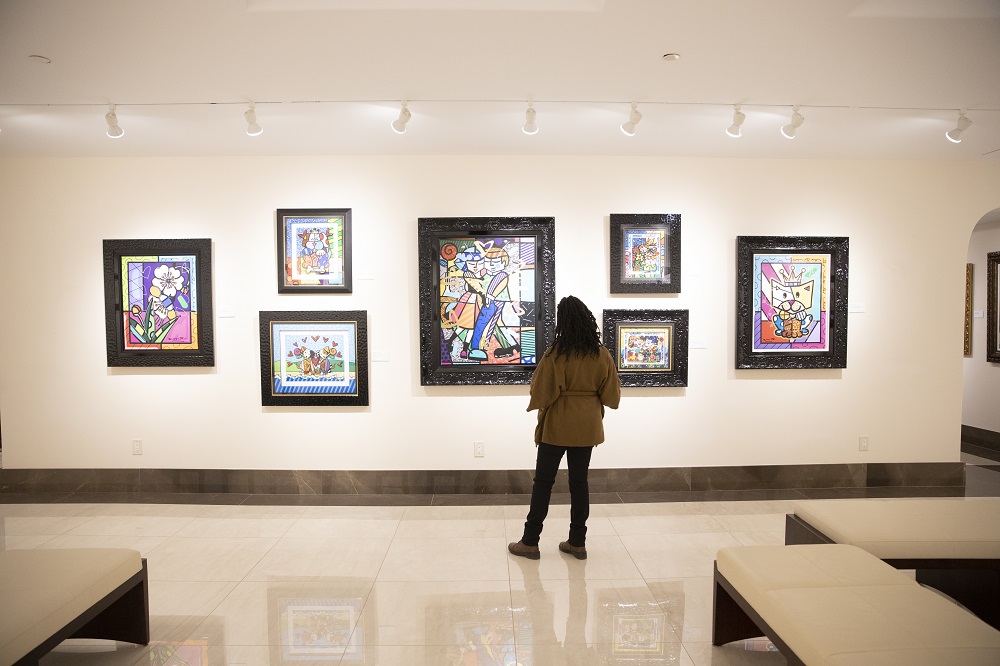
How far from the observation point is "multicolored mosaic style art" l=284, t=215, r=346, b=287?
4.87m

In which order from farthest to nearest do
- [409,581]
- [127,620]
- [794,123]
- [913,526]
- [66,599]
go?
[794,123] < [409,581] < [913,526] < [127,620] < [66,599]

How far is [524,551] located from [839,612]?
1972 mm

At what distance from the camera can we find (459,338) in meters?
4.88

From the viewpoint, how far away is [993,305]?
6617 mm

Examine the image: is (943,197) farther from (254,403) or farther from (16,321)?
(16,321)

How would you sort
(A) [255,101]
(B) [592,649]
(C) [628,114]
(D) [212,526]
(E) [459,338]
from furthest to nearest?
(E) [459,338] → (D) [212,526] → (C) [628,114] → (A) [255,101] → (B) [592,649]

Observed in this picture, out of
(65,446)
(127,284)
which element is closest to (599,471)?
(127,284)

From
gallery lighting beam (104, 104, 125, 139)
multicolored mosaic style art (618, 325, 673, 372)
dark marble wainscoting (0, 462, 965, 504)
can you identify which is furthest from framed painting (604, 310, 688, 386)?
gallery lighting beam (104, 104, 125, 139)

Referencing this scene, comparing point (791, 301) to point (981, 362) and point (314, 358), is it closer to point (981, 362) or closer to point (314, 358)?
point (981, 362)

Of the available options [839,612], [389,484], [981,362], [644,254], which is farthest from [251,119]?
[981,362]

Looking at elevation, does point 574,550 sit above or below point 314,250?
below

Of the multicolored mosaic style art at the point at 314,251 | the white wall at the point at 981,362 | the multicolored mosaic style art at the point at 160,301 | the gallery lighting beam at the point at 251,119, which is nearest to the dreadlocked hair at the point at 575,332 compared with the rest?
the multicolored mosaic style art at the point at 314,251

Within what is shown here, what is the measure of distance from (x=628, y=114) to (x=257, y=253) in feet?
11.0

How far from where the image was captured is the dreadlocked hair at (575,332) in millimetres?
3410
